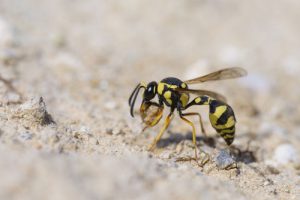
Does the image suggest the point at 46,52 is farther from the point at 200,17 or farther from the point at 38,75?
the point at 200,17

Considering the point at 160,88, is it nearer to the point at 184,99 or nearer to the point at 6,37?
the point at 184,99

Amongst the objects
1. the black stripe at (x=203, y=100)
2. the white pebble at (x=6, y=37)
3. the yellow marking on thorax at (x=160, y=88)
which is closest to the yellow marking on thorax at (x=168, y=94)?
the yellow marking on thorax at (x=160, y=88)

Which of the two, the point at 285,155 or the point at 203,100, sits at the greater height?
the point at 203,100

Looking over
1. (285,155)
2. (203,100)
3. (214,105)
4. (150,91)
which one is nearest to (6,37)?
(150,91)

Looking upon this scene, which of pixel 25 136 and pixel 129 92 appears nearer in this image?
pixel 25 136

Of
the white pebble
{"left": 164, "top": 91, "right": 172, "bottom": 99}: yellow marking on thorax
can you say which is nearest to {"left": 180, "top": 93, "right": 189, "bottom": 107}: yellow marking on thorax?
{"left": 164, "top": 91, "right": 172, "bottom": 99}: yellow marking on thorax

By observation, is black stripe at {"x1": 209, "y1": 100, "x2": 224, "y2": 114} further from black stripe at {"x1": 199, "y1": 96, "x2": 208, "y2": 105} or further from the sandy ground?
the sandy ground

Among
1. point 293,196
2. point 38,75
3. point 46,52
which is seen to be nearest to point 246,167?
point 293,196
